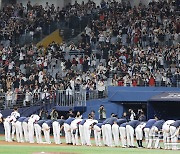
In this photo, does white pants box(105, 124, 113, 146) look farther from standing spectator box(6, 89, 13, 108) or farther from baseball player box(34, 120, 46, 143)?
standing spectator box(6, 89, 13, 108)

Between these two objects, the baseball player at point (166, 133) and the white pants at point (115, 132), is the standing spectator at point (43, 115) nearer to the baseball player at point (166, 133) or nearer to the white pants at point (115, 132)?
the white pants at point (115, 132)

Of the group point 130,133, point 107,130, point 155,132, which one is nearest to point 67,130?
point 107,130

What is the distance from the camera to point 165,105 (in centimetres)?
3975

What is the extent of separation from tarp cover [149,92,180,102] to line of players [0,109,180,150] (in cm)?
470

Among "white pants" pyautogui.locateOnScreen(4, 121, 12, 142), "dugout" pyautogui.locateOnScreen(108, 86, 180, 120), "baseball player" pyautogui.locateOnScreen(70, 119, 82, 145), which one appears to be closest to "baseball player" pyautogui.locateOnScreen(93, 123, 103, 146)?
"baseball player" pyautogui.locateOnScreen(70, 119, 82, 145)

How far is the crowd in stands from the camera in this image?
41.8m

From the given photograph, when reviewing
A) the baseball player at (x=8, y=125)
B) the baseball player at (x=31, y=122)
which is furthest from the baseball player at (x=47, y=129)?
the baseball player at (x=8, y=125)

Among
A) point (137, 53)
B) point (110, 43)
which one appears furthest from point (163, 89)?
point (110, 43)

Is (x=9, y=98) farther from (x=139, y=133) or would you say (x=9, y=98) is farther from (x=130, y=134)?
(x=139, y=133)

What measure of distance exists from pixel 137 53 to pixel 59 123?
11387 mm

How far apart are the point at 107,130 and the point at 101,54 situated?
47.8 feet

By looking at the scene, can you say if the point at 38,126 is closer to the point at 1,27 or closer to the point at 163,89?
the point at 163,89

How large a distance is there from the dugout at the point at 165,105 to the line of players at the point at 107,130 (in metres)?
4.86

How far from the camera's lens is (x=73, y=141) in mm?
32969
